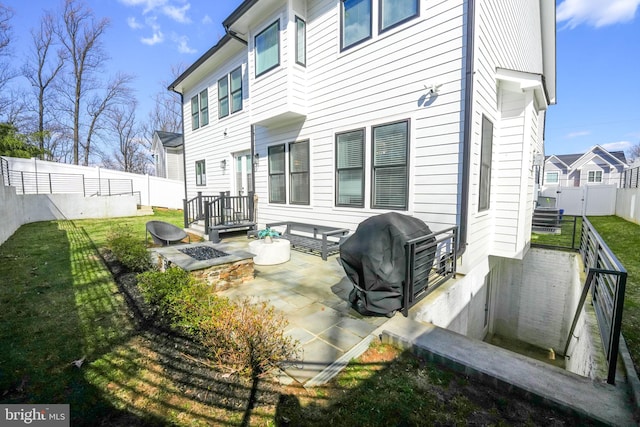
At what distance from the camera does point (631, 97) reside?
96.7 feet

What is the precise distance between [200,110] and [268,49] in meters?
5.18

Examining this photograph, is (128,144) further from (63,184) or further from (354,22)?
(354,22)

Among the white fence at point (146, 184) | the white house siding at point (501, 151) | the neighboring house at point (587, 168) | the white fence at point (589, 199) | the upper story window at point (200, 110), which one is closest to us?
the white house siding at point (501, 151)

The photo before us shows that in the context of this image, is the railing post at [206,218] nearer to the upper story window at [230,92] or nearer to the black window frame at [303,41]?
the upper story window at [230,92]

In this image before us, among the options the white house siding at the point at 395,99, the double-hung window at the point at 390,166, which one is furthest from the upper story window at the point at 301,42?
the double-hung window at the point at 390,166

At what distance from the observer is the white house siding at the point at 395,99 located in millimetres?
4395

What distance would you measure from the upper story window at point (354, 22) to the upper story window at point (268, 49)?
164cm

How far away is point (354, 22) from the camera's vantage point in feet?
18.3

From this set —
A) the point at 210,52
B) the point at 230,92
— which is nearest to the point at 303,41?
the point at 230,92

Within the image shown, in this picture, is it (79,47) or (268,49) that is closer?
(268,49)

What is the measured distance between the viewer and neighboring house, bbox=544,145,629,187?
91.5ft

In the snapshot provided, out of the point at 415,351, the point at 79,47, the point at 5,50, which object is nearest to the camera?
the point at 415,351

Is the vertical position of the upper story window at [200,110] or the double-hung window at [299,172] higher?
the upper story window at [200,110]

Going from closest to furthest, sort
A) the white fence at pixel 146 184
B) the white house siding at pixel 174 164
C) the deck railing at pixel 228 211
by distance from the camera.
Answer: the deck railing at pixel 228 211 < the white fence at pixel 146 184 < the white house siding at pixel 174 164
